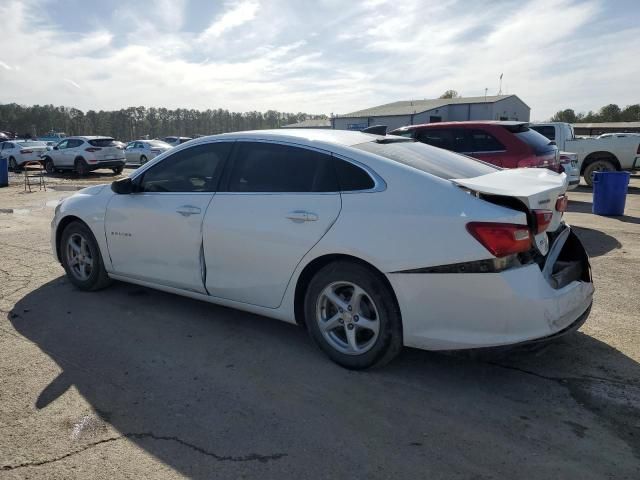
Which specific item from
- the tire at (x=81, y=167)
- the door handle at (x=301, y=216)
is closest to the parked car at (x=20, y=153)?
the tire at (x=81, y=167)

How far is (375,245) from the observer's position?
3213mm

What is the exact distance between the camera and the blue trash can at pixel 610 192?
31.4ft

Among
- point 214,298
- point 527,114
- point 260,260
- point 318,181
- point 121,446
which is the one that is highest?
point 527,114

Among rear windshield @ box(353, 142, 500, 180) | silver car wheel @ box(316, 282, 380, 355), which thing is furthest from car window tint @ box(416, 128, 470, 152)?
silver car wheel @ box(316, 282, 380, 355)

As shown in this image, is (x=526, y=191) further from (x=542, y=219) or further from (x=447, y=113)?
(x=447, y=113)

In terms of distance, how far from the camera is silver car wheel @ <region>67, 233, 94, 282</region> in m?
5.21

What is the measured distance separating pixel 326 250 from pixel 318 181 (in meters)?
0.53

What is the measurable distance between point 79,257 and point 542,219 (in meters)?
4.43

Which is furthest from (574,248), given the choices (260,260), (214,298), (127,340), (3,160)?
(3,160)

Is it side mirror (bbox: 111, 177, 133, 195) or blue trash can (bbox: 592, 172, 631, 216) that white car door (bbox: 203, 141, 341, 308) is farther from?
blue trash can (bbox: 592, 172, 631, 216)

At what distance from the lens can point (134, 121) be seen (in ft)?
325

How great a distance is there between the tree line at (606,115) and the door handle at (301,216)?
77.5 metres

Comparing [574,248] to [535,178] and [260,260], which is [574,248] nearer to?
[535,178]

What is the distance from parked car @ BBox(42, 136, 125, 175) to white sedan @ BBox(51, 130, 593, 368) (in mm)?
18447
